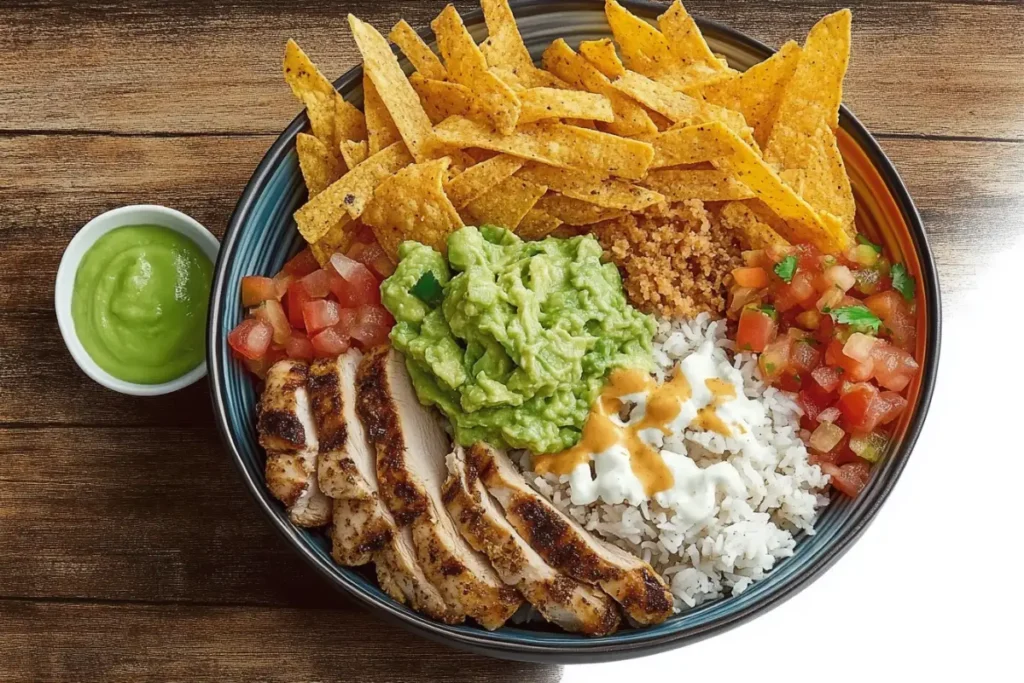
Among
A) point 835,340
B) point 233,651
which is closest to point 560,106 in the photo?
point 835,340

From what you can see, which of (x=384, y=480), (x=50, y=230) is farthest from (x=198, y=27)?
(x=384, y=480)

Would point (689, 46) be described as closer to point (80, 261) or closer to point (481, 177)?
point (481, 177)

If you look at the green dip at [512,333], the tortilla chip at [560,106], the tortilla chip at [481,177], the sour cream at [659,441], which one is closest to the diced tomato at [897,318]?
the sour cream at [659,441]

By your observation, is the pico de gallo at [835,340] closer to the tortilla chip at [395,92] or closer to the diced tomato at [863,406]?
the diced tomato at [863,406]

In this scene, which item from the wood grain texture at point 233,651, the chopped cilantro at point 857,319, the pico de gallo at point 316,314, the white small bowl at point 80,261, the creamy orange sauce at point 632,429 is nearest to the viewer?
the creamy orange sauce at point 632,429

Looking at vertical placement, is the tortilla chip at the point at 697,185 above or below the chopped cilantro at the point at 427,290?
above

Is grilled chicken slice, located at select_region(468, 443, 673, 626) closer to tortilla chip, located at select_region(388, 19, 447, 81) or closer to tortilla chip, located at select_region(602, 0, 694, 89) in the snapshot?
tortilla chip, located at select_region(388, 19, 447, 81)

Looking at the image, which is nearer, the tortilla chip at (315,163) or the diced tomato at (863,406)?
the diced tomato at (863,406)

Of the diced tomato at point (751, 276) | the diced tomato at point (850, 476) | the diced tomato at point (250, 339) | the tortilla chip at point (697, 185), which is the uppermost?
the tortilla chip at point (697, 185)
